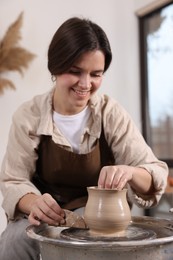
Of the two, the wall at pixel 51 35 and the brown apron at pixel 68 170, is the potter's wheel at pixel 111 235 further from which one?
the wall at pixel 51 35

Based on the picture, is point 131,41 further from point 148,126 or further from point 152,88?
point 148,126

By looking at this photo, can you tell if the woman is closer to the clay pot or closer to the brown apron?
the brown apron

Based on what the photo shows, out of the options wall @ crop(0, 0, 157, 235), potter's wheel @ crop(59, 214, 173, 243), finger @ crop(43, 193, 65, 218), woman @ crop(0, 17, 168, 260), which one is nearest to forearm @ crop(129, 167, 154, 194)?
woman @ crop(0, 17, 168, 260)

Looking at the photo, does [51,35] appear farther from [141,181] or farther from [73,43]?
[141,181]

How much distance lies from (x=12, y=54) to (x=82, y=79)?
1.56 meters

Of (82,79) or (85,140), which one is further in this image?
(85,140)

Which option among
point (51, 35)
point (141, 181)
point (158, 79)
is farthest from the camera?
point (158, 79)

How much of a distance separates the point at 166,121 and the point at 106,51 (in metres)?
1.66

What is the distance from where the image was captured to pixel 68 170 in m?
1.49

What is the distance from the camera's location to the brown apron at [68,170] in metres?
1.48

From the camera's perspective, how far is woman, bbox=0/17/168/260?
1.36 meters

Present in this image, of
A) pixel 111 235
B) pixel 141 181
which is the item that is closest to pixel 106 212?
pixel 111 235

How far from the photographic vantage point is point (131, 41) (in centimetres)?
326

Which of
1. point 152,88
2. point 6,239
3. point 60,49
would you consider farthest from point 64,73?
point 152,88
